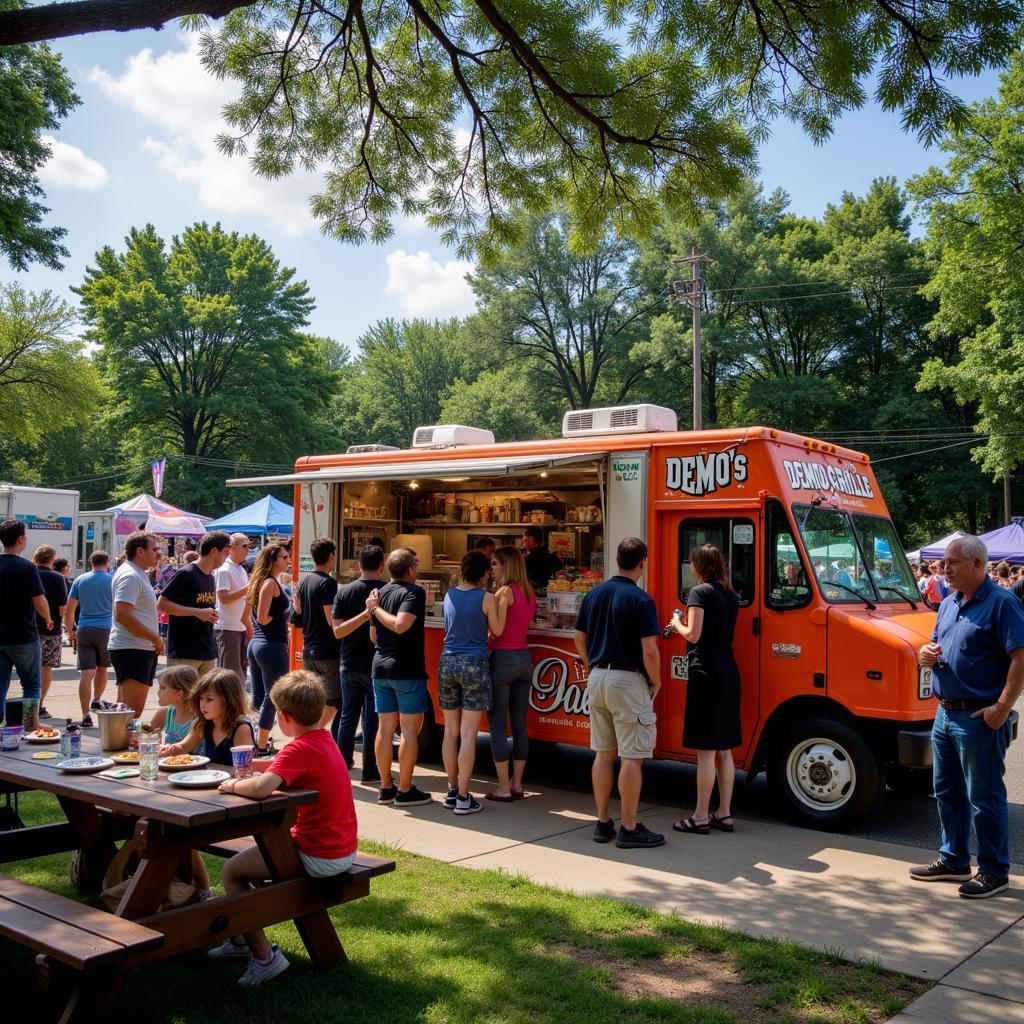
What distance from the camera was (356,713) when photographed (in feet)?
26.7

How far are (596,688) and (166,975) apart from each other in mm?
3291

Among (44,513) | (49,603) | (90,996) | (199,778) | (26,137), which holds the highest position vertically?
(26,137)

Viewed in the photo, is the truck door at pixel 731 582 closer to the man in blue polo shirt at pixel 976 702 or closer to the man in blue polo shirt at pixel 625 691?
the man in blue polo shirt at pixel 625 691

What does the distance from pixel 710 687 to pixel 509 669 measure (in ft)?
5.53

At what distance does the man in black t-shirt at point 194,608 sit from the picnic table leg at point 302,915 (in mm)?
3898

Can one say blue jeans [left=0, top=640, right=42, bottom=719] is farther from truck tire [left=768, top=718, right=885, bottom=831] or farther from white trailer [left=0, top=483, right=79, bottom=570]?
white trailer [left=0, top=483, right=79, bottom=570]

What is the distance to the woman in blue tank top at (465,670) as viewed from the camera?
744 centimetres

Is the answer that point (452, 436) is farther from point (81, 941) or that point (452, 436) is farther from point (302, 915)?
point (81, 941)

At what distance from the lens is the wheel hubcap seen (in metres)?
→ 6.87

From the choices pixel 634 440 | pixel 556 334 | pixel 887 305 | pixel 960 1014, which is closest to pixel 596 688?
pixel 634 440

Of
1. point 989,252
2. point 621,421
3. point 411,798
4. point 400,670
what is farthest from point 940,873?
point 989,252

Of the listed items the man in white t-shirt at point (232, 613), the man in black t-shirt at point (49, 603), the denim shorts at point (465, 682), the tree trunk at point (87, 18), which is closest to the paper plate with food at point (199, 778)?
the denim shorts at point (465, 682)

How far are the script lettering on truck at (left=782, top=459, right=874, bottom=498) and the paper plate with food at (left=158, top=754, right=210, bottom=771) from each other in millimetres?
4808

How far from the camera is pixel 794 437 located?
7.70 metres
